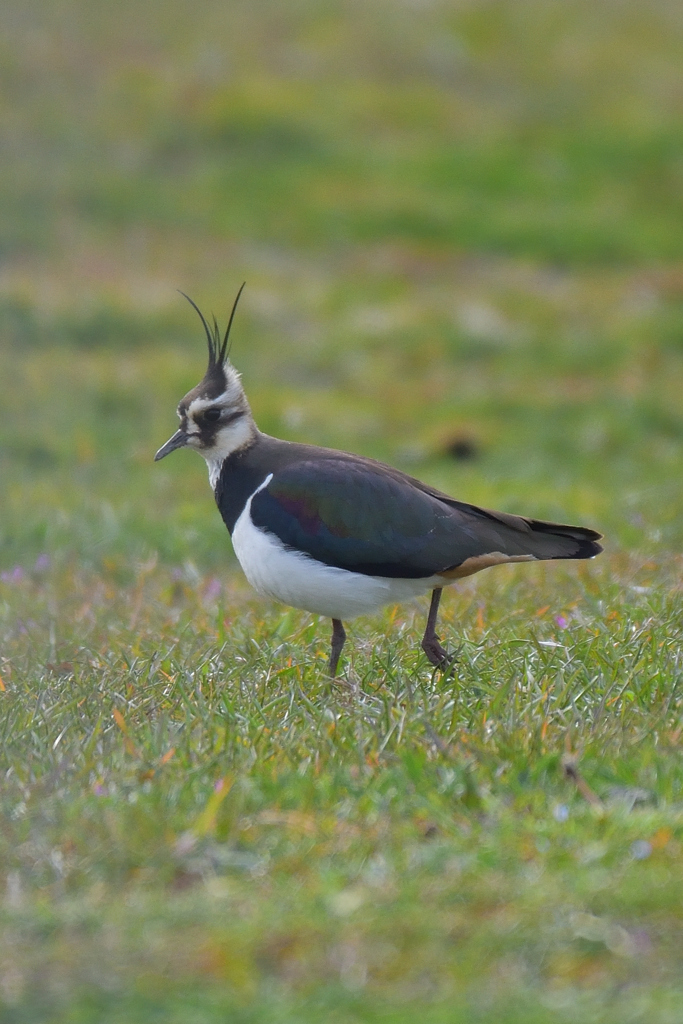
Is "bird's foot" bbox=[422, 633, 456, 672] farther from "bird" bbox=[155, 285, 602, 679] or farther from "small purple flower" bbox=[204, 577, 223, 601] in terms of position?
"small purple flower" bbox=[204, 577, 223, 601]

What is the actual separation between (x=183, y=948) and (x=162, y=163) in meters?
22.4

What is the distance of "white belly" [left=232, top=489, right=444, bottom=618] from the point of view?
582 centimetres

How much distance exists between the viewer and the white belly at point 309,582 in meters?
5.82

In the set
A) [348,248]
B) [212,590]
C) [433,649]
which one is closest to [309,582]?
[433,649]

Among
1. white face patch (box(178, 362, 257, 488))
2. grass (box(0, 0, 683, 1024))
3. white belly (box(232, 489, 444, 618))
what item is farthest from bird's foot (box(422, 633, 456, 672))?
white face patch (box(178, 362, 257, 488))

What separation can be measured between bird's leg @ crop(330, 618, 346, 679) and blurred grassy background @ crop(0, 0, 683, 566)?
3.24m

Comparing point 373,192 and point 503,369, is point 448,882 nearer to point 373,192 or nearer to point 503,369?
point 503,369

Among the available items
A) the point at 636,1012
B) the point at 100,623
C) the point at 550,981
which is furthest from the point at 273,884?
the point at 100,623

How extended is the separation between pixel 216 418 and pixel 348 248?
608 inches

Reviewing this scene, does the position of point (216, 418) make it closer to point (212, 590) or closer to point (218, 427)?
point (218, 427)

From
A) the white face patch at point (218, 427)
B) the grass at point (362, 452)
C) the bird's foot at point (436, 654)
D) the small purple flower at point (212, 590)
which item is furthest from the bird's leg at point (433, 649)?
the small purple flower at point (212, 590)

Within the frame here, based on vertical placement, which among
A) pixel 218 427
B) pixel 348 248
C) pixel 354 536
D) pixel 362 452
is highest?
pixel 348 248

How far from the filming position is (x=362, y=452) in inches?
527

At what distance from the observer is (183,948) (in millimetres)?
3545
